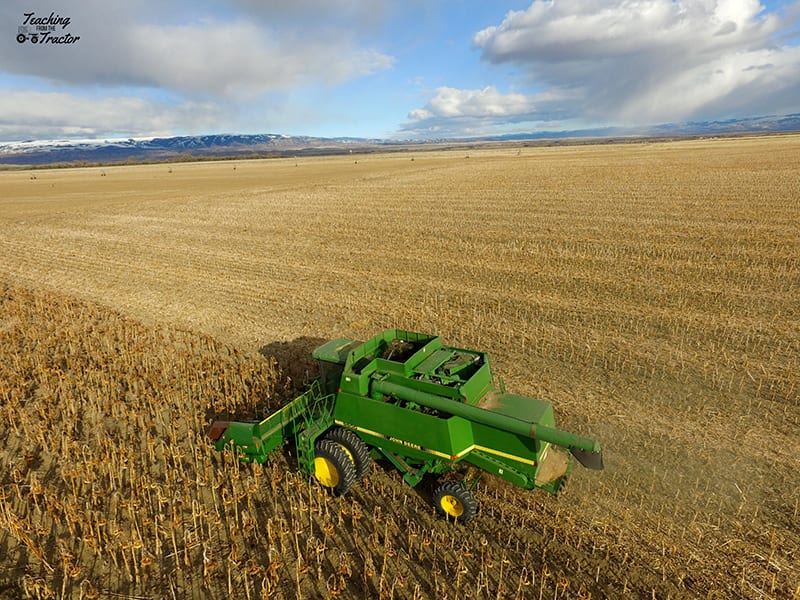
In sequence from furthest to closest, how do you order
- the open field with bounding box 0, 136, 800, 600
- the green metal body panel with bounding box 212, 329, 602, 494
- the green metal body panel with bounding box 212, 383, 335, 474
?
the green metal body panel with bounding box 212, 383, 335, 474 → the green metal body panel with bounding box 212, 329, 602, 494 → the open field with bounding box 0, 136, 800, 600

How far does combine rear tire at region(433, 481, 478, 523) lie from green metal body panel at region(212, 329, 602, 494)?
298 mm

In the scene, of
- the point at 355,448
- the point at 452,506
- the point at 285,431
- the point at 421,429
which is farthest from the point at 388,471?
the point at 285,431

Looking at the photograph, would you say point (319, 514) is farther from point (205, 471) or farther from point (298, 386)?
point (298, 386)

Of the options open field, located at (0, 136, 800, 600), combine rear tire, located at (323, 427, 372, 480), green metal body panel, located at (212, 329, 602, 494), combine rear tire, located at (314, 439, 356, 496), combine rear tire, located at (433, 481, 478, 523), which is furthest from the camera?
combine rear tire, located at (323, 427, 372, 480)

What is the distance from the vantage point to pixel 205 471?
24.2ft

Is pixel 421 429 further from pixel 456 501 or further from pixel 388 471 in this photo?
pixel 388 471

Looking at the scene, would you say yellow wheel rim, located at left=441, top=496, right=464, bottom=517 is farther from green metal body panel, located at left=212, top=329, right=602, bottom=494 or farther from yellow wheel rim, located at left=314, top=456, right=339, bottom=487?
yellow wheel rim, located at left=314, top=456, right=339, bottom=487

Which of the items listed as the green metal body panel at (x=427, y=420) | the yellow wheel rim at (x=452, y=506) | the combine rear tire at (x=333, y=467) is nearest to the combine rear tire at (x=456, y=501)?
the yellow wheel rim at (x=452, y=506)

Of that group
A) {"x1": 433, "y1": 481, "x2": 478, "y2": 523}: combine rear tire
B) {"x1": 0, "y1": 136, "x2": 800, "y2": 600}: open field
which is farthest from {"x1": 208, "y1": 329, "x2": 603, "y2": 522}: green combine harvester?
{"x1": 0, "y1": 136, "x2": 800, "y2": 600}: open field

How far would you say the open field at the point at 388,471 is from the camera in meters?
5.73

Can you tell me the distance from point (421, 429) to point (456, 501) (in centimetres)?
103

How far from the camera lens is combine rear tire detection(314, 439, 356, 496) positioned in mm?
6594

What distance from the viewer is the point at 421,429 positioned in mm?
6180

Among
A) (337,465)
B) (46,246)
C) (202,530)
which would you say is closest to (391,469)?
(337,465)
